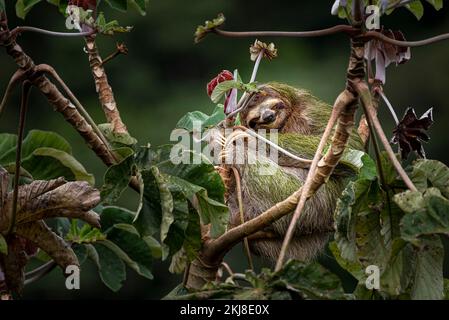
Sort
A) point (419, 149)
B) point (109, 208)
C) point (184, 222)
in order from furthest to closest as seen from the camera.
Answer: point (109, 208) → point (419, 149) → point (184, 222)

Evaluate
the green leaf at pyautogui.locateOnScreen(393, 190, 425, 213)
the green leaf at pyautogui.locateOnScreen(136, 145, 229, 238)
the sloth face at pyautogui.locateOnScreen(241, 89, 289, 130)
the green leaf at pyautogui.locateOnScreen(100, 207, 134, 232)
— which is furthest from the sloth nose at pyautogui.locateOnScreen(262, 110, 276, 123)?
the green leaf at pyautogui.locateOnScreen(393, 190, 425, 213)

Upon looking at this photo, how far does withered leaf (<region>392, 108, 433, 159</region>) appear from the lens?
2.42 metres

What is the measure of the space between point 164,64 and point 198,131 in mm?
7448

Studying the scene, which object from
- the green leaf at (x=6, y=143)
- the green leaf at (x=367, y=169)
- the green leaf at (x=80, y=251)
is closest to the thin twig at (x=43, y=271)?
the green leaf at (x=80, y=251)

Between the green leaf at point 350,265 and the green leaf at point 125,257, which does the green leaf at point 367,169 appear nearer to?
the green leaf at point 350,265

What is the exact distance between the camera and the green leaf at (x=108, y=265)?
2.79 metres

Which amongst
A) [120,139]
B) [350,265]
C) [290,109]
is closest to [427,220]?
[350,265]

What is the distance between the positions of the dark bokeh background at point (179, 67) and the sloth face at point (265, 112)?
14.7 ft

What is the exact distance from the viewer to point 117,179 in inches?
88.6

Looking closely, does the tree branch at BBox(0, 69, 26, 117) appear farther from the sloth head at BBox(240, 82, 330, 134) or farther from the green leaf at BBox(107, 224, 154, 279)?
the sloth head at BBox(240, 82, 330, 134)

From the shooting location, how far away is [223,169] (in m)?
2.87

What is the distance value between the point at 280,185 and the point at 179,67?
6356 millimetres
